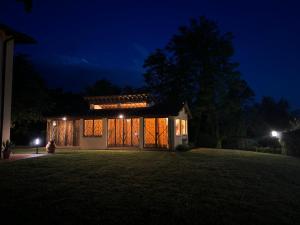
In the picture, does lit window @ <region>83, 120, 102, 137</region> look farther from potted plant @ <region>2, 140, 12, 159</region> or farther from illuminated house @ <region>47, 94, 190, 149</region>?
potted plant @ <region>2, 140, 12, 159</region>

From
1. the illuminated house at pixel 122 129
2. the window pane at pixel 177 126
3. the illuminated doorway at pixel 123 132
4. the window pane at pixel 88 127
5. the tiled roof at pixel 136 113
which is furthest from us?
the illuminated doorway at pixel 123 132

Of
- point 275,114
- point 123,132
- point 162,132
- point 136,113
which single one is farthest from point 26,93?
point 275,114

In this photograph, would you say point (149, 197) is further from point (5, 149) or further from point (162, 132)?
point (162, 132)

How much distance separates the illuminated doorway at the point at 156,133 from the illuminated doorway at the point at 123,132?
831 mm

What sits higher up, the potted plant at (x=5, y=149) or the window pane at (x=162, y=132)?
the window pane at (x=162, y=132)

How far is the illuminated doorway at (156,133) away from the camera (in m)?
16.5

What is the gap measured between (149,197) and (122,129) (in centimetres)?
1312

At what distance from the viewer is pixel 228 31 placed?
2523cm

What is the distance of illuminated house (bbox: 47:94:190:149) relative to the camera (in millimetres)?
→ 16109

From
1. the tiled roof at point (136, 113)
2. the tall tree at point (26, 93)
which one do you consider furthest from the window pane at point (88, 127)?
the tall tree at point (26, 93)

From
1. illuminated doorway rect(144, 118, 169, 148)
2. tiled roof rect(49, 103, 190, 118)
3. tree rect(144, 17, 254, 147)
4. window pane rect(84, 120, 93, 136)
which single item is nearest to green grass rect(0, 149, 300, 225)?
tiled roof rect(49, 103, 190, 118)

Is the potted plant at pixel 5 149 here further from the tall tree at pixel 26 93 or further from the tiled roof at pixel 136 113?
the tall tree at pixel 26 93

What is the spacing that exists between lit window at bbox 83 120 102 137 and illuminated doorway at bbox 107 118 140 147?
0.93 metres

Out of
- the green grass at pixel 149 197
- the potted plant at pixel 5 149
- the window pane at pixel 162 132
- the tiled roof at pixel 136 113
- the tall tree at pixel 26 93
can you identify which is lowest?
the green grass at pixel 149 197
